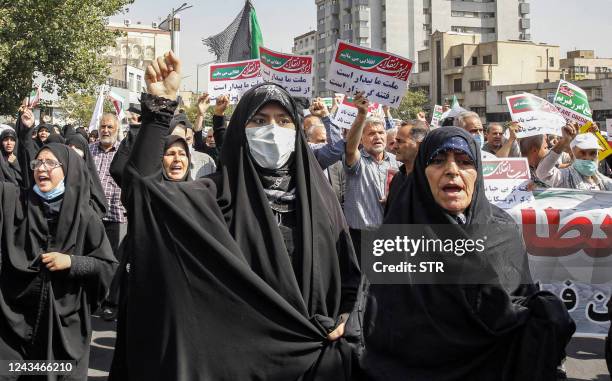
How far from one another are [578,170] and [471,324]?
421cm

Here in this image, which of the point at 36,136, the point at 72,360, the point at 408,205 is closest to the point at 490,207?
Answer: the point at 408,205

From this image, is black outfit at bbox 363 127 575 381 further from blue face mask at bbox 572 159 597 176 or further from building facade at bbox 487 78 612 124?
building facade at bbox 487 78 612 124

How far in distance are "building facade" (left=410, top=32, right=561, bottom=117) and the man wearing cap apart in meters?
67.7

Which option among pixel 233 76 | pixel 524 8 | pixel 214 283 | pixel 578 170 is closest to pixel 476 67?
pixel 524 8

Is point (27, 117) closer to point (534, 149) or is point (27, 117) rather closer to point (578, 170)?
point (534, 149)

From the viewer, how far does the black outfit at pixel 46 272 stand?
4.34 metres

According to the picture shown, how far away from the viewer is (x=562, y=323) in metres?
2.37

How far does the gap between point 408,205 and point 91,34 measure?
761 inches

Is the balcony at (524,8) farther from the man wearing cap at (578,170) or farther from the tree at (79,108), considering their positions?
the man wearing cap at (578,170)

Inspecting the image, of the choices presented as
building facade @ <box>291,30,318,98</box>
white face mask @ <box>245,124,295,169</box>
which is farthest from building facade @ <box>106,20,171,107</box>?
white face mask @ <box>245,124,295,169</box>

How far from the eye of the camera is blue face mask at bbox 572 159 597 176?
620 cm

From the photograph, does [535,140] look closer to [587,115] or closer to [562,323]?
[587,115]

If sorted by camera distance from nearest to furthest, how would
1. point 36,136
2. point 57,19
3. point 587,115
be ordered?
point 587,115 → point 36,136 → point 57,19

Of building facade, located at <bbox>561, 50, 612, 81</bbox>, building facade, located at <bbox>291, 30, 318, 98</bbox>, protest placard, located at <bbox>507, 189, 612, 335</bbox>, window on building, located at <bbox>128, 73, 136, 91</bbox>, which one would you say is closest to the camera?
protest placard, located at <bbox>507, 189, 612, 335</bbox>
